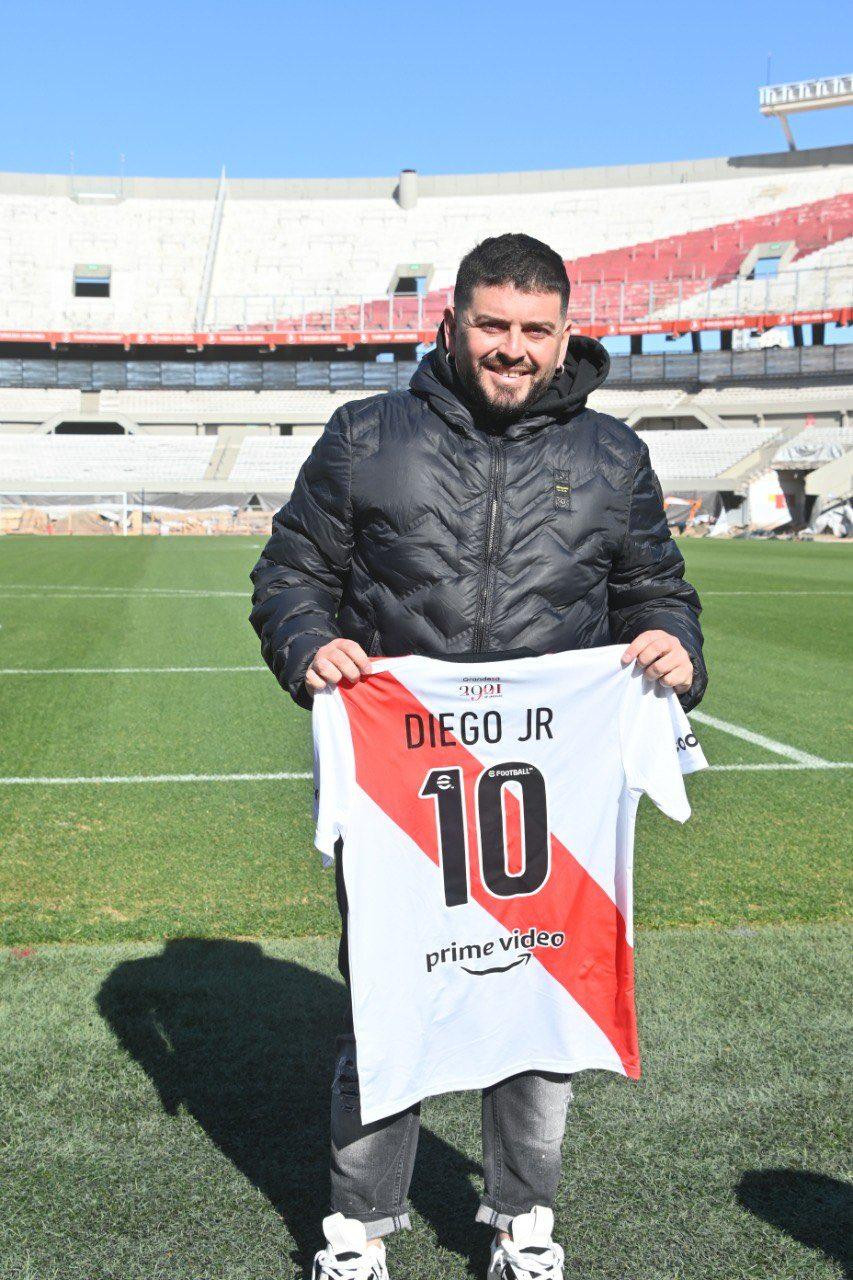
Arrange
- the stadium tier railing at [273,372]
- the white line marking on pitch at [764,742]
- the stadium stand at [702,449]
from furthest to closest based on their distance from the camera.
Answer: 1. the stadium tier railing at [273,372]
2. the stadium stand at [702,449]
3. the white line marking on pitch at [764,742]

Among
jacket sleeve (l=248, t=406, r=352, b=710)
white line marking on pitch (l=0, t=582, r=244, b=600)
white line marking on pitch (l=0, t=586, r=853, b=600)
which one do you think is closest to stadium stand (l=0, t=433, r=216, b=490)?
white line marking on pitch (l=0, t=586, r=853, b=600)

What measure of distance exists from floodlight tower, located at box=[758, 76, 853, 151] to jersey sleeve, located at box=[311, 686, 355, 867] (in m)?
57.8

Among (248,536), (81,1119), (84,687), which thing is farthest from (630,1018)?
(248,536)

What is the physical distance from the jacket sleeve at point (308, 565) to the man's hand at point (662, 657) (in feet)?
1.97

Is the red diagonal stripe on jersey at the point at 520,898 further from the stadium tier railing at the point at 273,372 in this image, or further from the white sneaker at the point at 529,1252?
the stadium tier railing at the point at 273,372

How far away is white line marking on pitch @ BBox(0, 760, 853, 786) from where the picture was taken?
19.2 feet

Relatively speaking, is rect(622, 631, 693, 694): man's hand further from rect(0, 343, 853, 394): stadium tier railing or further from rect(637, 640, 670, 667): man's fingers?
rect(0, 343, 853, 394): stadium tier railing

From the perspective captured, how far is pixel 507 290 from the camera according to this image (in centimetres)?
216

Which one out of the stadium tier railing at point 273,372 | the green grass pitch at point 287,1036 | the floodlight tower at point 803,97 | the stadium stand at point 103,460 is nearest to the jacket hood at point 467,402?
the green grass pitch at point 287,1036

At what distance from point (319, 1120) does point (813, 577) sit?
55.9 ft

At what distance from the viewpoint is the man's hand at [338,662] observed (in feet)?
7.19

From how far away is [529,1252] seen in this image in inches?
88.4

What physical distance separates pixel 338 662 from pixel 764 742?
512 cm

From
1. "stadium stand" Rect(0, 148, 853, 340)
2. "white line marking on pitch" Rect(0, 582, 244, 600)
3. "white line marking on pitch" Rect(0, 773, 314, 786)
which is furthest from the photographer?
"stadium stand" Rect(0, 148, 853, 340)
